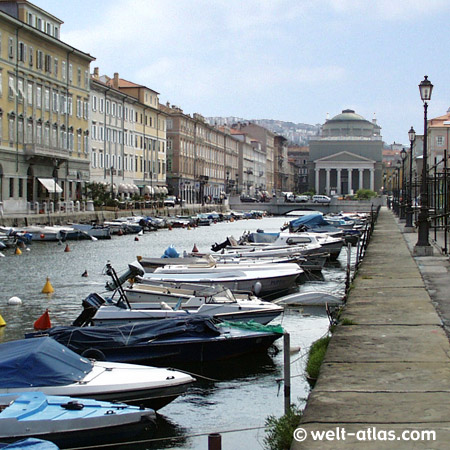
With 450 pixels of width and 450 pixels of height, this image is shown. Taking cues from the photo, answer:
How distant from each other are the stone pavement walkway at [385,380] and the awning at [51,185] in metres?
59.6

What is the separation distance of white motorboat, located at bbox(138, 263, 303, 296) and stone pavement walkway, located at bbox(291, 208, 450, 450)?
27.1 ft

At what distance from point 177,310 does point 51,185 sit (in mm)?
60201

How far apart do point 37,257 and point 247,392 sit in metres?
33.8

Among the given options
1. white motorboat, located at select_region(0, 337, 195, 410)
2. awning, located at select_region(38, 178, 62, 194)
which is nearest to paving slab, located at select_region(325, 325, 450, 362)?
white motorboat, located at select_region(0, 337, 195, 410)

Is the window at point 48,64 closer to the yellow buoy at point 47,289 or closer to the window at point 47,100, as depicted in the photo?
the window at point 47,100

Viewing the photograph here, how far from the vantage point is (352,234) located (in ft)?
189

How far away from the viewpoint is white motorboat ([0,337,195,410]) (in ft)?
40.3

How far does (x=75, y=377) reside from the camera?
12.6m

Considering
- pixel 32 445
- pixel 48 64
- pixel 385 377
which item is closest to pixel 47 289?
pixel 385 377

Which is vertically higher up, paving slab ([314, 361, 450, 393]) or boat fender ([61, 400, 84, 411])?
paving slab ([314, 361, 450, 393])

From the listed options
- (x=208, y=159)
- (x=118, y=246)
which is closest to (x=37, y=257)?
(x=118, y=246)

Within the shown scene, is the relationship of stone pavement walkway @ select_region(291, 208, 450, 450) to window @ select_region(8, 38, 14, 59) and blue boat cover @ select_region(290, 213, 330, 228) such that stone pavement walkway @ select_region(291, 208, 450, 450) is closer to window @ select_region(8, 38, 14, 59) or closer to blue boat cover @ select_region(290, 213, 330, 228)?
blue boat cover @ select_region(290, 213, 330, 228)

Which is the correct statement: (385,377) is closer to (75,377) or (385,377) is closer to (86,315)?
(75,377)

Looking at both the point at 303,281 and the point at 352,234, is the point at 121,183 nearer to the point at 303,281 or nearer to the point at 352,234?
the point at 352,234
